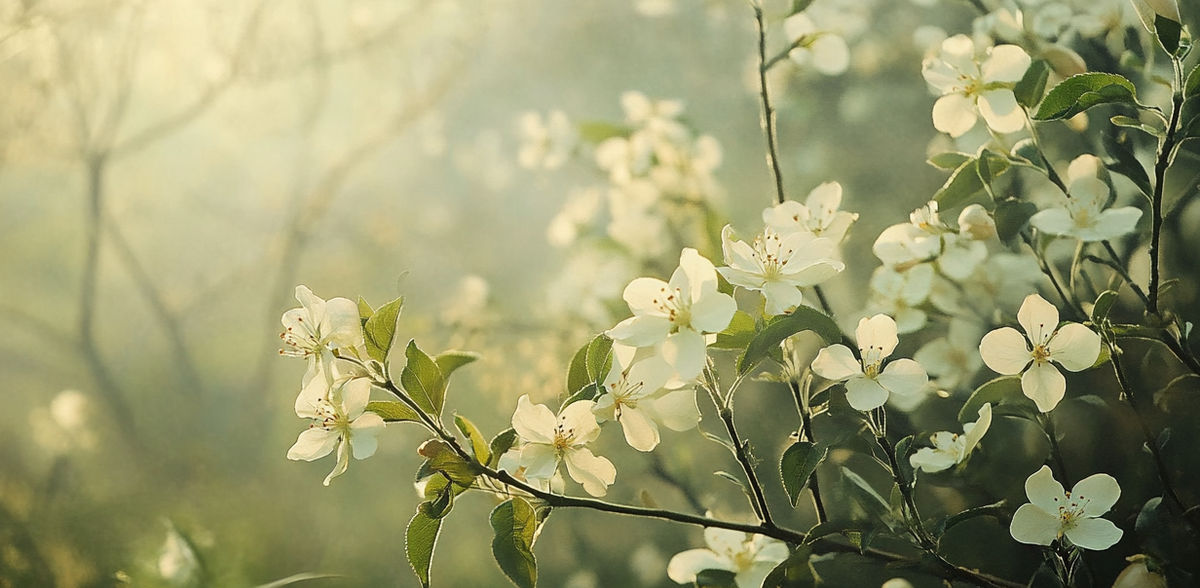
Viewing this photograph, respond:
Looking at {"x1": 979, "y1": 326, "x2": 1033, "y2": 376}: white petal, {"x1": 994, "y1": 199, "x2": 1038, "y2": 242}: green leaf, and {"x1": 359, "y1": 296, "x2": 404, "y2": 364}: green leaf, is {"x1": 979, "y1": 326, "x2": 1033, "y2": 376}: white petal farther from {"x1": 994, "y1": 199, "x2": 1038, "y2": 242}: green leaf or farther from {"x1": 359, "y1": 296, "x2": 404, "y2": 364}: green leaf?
{"x1": 359, "y1": 296, "x2": 404, "y2": 364}: green leaf

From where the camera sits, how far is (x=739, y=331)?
1.01 ft

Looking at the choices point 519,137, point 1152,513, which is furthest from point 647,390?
point 519,137

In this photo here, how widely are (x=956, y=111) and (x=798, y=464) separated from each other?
0.57 feet

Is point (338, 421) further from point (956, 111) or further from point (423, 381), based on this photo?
point (956, 111)

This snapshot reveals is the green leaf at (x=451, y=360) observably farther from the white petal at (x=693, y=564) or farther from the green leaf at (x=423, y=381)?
the white petal at (x=693, y=564)

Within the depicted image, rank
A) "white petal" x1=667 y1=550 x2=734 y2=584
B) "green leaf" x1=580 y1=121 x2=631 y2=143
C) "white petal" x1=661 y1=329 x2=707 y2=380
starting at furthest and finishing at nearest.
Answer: "green leaf" x1=580 y1=121 x2=631 y2=143, "white petal" x1=667 y1=550 x2=734 y2=584, "white petal" x1=661 y1=329 x2=707 y2=380

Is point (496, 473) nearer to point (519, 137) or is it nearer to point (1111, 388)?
point (1111, 388)

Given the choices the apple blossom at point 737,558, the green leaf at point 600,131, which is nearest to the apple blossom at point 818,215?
the apple blossom at point 737,558

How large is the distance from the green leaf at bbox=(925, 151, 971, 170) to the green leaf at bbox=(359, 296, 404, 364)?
235mm

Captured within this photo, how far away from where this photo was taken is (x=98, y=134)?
1.10 m

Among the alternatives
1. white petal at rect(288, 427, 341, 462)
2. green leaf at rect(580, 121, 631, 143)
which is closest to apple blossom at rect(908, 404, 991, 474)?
white petal at rect(288, 427, 341, 462)

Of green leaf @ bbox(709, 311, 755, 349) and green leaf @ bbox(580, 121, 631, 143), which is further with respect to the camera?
green leaf @ bbox(580, 121, 631, 143)

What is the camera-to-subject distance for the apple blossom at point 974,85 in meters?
0.34

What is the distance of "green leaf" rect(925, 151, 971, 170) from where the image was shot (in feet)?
1.20
